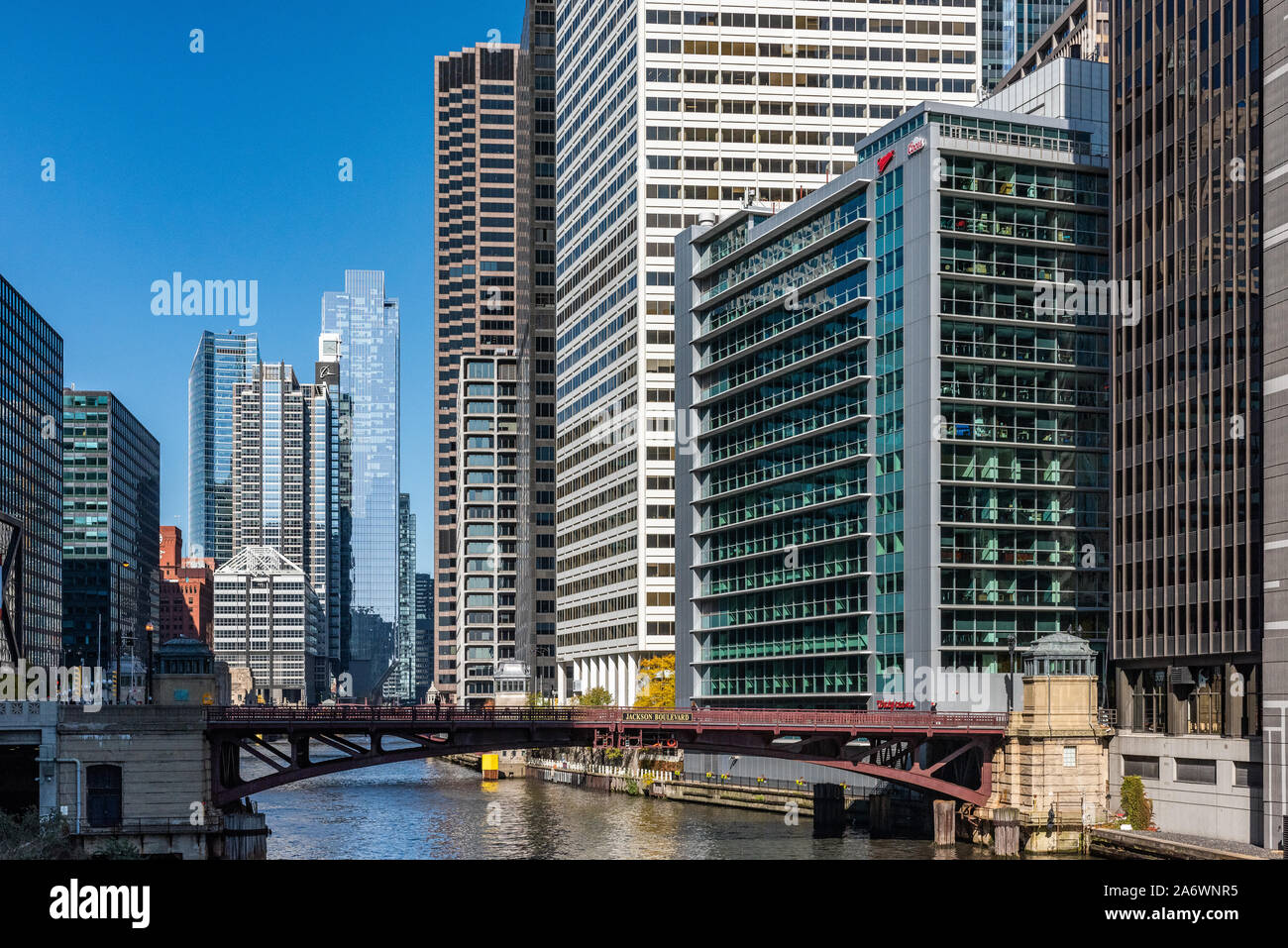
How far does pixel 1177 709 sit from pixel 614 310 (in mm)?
103312

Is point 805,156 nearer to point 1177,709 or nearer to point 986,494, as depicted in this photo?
point 986,494

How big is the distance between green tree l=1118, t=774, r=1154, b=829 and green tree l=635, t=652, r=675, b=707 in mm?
72533

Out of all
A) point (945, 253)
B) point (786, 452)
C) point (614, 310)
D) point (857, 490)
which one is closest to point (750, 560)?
point (786, 452)

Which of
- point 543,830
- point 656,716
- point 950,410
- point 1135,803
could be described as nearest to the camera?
point 1135,803

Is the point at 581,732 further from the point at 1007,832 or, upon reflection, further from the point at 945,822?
the point at 1007,832

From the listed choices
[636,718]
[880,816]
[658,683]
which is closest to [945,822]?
[880,816]

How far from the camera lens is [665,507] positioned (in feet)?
545

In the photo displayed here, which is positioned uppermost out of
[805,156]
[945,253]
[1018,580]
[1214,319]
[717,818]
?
[805,156]

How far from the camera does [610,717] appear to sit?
89.3m

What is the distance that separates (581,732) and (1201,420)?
39.2m

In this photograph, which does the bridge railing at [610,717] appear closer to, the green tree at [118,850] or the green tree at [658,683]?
the green tree at [118,850]

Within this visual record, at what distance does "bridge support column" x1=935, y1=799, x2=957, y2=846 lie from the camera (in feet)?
289

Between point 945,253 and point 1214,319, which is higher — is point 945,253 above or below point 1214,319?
above

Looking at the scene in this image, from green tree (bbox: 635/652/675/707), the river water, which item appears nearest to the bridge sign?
the river water
